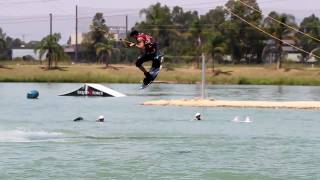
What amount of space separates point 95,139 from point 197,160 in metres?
7.45

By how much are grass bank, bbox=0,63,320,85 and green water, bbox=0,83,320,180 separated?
4886 cm

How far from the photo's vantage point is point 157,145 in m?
33.1

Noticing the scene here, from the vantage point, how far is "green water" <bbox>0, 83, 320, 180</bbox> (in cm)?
2607

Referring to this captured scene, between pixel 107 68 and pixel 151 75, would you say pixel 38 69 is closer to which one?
pixel 107 68

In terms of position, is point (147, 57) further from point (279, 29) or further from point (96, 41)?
point (96, 41)

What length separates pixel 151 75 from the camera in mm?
25719

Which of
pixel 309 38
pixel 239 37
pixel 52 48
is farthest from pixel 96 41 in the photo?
pixel 309 38

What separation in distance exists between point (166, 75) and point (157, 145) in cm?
7211

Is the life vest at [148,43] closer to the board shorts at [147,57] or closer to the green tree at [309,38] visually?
the board shorts at [147,57]

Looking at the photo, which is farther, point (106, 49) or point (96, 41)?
point (96, 41)

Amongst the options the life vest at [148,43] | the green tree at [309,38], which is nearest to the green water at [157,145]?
the life vest at [148,43]

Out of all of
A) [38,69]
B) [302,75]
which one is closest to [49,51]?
[38,69]

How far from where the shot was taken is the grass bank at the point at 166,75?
103m

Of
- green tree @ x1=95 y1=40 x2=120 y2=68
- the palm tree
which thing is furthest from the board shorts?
green tree @ x1=95 y1=40 x2=120 y2=68
